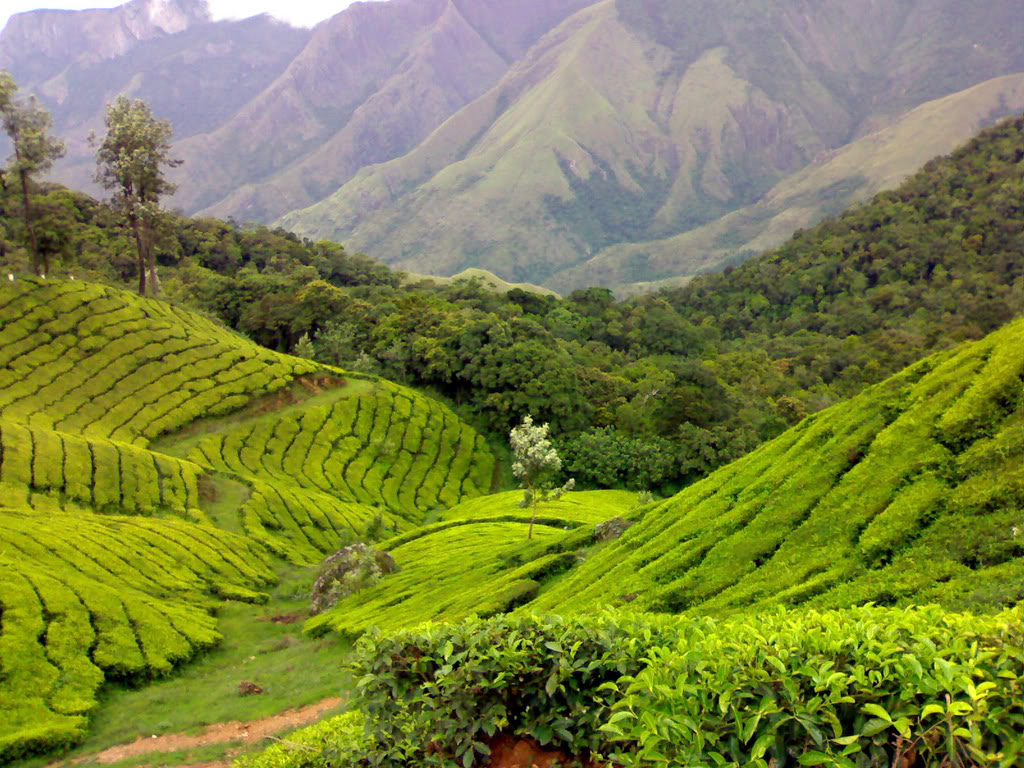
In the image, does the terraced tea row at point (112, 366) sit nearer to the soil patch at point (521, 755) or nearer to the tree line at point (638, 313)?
the tree line at point (638, 313)

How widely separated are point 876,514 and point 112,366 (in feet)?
176

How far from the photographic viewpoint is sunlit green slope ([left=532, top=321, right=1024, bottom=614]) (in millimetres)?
10133

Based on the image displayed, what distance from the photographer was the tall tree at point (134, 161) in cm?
5638

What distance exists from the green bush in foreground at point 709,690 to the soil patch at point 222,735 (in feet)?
38.5

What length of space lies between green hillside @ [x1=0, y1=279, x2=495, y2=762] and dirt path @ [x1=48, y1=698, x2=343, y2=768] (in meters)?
1.43

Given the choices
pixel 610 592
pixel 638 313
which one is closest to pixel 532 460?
pixel 610 592

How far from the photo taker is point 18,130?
51.2 meters

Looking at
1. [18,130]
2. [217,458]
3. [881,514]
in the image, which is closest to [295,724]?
[881,514]

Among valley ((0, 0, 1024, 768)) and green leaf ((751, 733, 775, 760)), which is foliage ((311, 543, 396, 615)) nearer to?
valley ((0, 0, 1024, 768))

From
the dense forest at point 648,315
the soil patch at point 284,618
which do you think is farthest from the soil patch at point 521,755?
the dense forest at point 648,315

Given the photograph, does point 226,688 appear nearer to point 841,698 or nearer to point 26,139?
point 841,698

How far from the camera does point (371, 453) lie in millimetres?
56281

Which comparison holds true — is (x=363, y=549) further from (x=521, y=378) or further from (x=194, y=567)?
(x=521, y=378)

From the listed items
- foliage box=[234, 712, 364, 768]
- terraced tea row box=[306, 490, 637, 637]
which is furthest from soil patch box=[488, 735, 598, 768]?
terraced tea row box=[306, 490, 637, 637]
